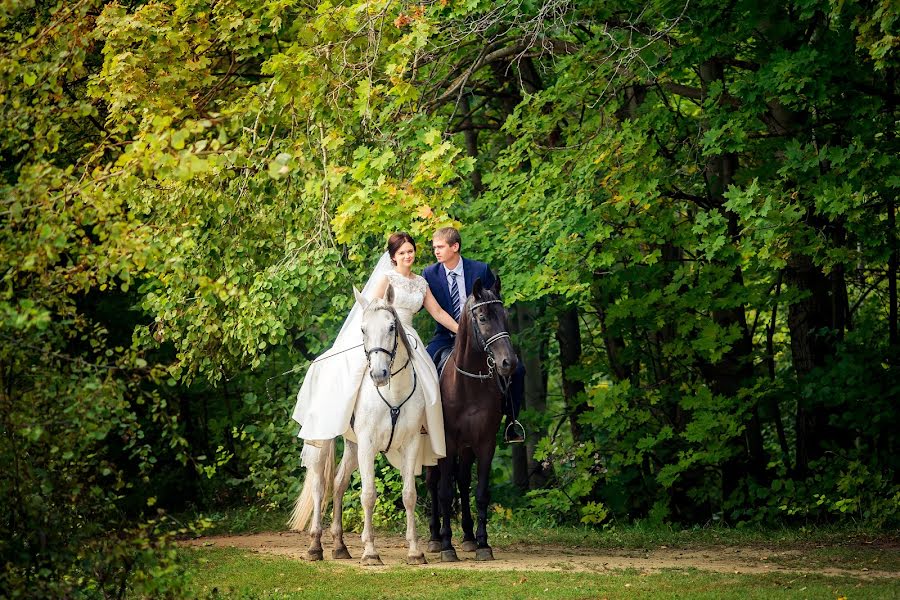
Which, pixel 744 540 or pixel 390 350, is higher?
pixel 390 350

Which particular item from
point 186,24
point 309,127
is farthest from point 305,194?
point 186,24

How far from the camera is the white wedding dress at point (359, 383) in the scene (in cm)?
987

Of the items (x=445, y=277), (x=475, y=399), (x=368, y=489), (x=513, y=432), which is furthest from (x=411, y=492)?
(x=445, y=277)

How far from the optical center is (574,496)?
47.4 feet

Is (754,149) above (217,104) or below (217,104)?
below

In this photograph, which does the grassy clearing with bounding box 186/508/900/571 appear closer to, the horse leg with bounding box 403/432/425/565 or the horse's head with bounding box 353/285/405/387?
the horse leg with bounding box 403/432/425/565

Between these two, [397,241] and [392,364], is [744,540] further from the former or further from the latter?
[397,241]

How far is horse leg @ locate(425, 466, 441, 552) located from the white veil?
60.7 inches

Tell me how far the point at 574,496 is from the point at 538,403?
9.60 ft

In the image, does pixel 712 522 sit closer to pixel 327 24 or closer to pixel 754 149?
pixel 754 149

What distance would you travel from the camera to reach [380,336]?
924 cm

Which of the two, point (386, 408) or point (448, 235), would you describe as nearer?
point (386, 408)

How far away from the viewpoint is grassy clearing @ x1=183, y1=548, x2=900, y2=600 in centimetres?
795

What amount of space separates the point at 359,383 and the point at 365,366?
16cm
